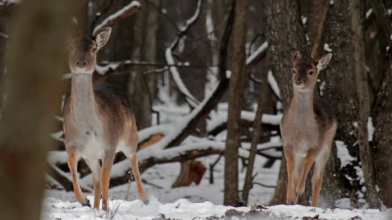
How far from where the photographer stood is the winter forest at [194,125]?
294cm

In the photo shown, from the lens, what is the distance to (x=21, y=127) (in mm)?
2883

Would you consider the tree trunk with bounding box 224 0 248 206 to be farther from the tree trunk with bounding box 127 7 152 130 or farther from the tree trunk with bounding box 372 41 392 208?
the tree trunk with bounding box 127 7 152 130

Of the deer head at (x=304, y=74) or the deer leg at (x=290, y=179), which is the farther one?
the deer head at (x=304, y=74)

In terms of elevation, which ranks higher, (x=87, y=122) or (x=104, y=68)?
(x=104, y=68)

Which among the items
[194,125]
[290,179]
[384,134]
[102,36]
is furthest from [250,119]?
[102,36]

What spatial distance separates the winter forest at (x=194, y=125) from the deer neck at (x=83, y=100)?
0.01 meters

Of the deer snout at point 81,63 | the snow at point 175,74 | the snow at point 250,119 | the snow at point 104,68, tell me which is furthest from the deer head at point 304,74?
the snow at point 175,74

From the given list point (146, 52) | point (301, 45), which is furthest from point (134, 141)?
point (146, 52)

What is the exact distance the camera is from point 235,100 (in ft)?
42.9

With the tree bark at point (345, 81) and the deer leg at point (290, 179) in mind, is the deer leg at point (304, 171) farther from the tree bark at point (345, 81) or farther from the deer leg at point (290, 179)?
the tree bark at point (345, 81)

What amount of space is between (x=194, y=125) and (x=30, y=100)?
1261 cm

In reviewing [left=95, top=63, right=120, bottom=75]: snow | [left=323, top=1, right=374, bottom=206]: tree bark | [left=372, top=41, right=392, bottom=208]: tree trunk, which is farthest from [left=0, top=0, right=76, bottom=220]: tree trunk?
[left=95, top=63, right=120, bottom=75]: snow

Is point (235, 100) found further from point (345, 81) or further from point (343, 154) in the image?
point (343, 154)

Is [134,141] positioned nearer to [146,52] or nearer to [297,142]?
[297,142]
